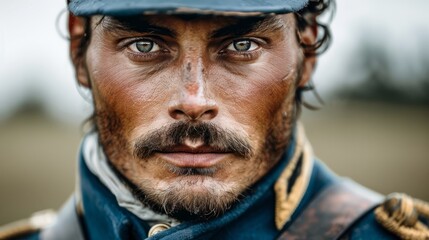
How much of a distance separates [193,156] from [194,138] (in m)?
0.08

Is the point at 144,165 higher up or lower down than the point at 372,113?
higher up

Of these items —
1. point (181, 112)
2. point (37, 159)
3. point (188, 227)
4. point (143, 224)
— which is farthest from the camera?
point (37, 159)

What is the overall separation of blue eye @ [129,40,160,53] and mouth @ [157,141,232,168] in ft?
1.27

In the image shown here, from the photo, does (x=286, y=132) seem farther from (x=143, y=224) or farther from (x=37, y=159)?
(x=37, y=159)

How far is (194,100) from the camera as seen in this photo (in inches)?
74.5

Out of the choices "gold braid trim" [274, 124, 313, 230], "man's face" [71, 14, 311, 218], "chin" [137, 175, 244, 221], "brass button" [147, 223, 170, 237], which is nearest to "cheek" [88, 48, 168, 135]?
"man's face" [71, 14, 311, 218]

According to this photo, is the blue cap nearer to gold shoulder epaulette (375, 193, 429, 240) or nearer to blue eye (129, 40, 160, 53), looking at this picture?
blue eye (129, 40, 160, 53)

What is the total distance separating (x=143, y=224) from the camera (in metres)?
2.23

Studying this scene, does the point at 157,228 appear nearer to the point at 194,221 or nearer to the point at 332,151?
the point at 194,221

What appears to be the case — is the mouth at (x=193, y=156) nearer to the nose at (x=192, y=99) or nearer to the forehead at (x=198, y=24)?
the nose at (x=192, y=99)

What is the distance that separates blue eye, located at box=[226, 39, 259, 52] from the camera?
2.08m

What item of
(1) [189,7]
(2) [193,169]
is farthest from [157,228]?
(1) [189,7]

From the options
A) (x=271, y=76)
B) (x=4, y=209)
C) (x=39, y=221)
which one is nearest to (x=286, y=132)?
(x=271, y=76)

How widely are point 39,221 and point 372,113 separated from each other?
1102 centimetres
